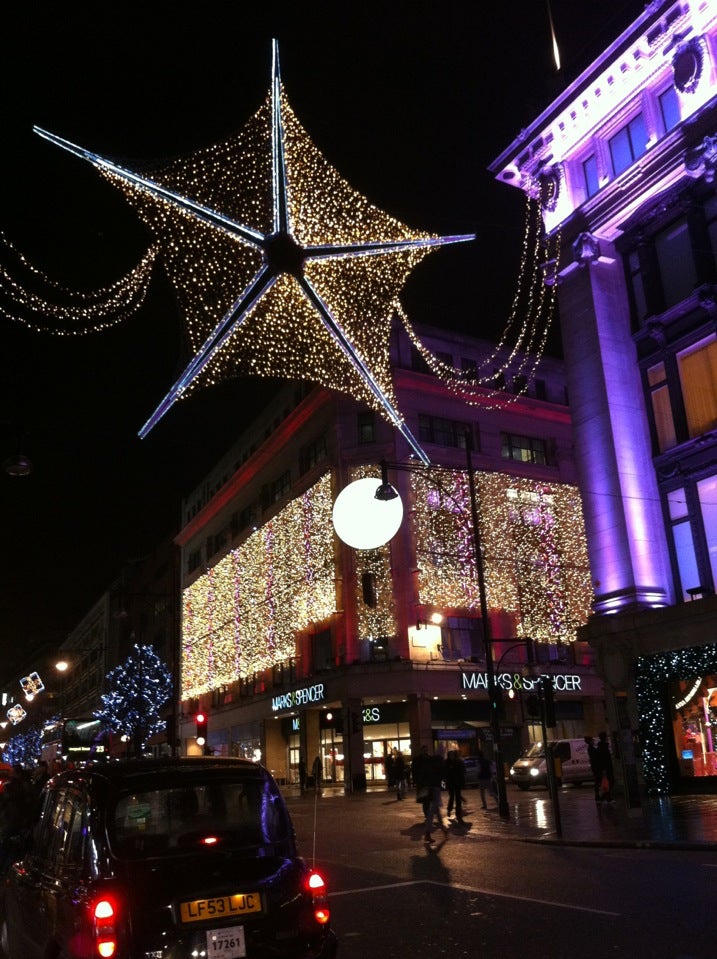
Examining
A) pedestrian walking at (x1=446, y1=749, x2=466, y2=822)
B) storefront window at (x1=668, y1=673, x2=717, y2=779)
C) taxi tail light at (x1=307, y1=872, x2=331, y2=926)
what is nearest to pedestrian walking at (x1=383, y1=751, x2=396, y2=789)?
pedestrian walking at (x1=446, y1=749, x2=466, y2=822)

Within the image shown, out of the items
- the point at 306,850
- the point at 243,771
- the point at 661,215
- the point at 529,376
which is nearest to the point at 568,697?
the point at 529,376

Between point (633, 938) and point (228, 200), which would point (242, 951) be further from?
point (228, 200)

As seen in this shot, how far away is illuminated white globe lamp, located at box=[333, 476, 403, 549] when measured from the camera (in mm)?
25000

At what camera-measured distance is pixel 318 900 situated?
523cm

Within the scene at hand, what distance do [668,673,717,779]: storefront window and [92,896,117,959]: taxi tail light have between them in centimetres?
2097

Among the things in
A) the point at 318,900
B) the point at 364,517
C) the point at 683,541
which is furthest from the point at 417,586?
the point at 318,900

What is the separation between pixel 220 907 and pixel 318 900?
0.68 meters

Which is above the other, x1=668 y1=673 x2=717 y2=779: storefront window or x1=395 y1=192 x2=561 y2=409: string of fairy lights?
x1=395 y1=192 x2=561 y2=409: string of fairy lights

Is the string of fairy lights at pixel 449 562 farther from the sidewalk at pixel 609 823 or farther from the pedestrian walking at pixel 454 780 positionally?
the pedestrian walking at pixel 454 780

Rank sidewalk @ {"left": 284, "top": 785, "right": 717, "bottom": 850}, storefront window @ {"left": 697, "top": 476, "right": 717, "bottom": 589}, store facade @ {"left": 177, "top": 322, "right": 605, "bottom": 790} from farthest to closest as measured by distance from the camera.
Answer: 1. store facade @ {"left": 177, "top": 322, "right": 605, "bottom": 790}
2. storefront window @ {"left": 697, "top": 476, "right": 717, "bottom": 589}
3. sidewalk @ {"left": 284, "top": 785, "right": 717, "bottom": 850}

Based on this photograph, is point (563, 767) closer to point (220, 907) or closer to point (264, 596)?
point (264, 596)

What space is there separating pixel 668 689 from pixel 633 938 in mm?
17814

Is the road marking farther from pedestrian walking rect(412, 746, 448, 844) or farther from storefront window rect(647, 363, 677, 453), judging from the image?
storefront window rect(647, 363, 677, 453)

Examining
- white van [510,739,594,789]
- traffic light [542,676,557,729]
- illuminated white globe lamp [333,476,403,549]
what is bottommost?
white van [510,739,594,789]
